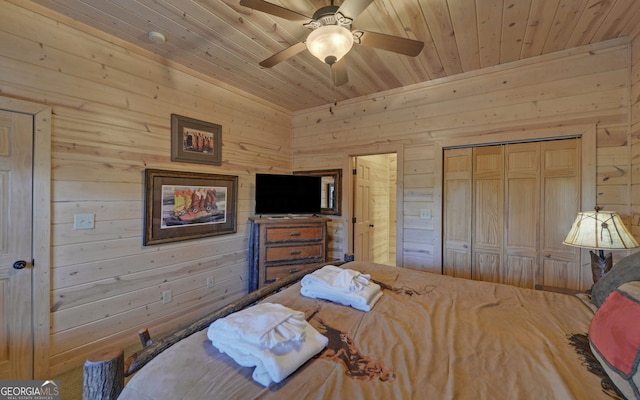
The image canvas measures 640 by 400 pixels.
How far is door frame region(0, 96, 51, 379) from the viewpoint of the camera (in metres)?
1.87

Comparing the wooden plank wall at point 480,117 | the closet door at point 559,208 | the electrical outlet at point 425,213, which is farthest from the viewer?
the electrical outlet at point 425,213

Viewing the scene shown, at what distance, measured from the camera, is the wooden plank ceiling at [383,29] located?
1884 mm

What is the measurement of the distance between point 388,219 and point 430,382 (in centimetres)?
460

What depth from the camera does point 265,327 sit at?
101cm

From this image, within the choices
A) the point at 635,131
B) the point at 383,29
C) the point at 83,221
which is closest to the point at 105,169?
the point at 83,221

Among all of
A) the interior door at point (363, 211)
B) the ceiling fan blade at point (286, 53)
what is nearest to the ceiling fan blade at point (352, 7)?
the ceiling fan blade at point (286, 53)

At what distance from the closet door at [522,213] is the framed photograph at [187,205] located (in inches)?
121

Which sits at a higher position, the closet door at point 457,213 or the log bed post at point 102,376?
the closet door at point 457,213

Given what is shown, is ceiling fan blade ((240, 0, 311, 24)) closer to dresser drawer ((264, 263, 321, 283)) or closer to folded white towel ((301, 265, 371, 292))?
folded white towel ((301, 265, 371, 292))

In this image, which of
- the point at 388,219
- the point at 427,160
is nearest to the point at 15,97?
the point at 427,160

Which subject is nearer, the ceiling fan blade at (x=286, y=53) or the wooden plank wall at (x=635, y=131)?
the ceiling fan blade at (x=286, y=53)

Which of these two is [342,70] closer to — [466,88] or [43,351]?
[466,88]

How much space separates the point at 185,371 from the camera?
88cm

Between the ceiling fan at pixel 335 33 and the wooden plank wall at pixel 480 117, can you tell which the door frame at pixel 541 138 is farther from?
the ceiling fan at pixel 335 33
